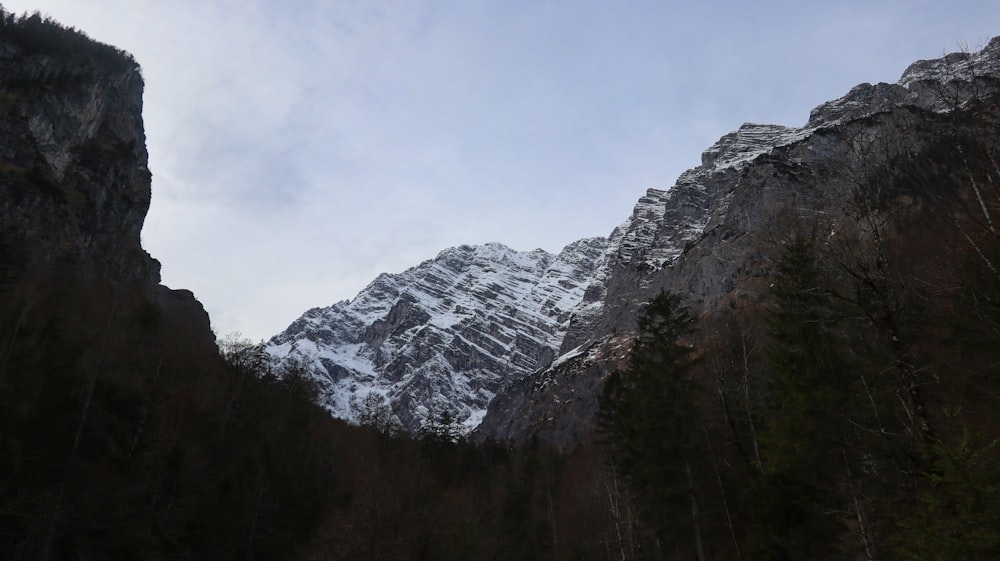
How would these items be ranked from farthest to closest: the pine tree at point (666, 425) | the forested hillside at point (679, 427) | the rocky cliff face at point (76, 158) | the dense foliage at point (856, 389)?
the rocky cliff face at point (76, 158), the pine tree at point (666, 425), the forested hillside at point (679, 427), the dense foliage at point (856, 389)

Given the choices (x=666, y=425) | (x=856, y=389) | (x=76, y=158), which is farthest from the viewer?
(x=76, y=158)

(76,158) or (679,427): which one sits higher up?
(76,158)

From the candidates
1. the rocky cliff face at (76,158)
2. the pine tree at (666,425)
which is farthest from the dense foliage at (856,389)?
the rocky cliff face at (76,158)

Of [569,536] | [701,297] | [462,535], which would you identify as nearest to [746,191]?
[701,297]

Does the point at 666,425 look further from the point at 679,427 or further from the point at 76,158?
the point at 76,158

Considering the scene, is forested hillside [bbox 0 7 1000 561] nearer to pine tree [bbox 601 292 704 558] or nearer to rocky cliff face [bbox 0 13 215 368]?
pine tree [bbox 601 292 704 558]

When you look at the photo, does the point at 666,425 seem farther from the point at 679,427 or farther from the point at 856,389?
the point at 856,389

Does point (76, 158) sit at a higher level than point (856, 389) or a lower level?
higher

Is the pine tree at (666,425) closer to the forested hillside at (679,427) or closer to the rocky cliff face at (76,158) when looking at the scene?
the forested hillside at (679,427)

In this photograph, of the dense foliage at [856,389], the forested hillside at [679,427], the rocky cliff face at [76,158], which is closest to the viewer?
the dense foliage at [856,389]

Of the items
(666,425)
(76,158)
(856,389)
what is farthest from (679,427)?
(76,158)

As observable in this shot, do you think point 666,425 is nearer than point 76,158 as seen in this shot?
Yes

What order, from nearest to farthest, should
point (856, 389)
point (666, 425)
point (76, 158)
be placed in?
1. point (856, 389)
2. point (666, 425)
3. point (76, 158)

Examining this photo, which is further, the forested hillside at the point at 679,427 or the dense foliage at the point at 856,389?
the forested hillside at the point at 679,427
